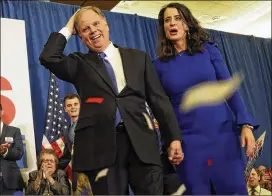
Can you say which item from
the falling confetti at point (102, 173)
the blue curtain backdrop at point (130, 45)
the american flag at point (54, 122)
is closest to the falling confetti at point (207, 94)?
the falling confetti at point (102, 173)

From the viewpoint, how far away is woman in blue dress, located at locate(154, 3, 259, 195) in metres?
1.62

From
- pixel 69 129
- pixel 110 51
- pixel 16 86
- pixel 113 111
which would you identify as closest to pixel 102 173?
pixel 113 111

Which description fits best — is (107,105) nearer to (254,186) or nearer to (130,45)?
(254,186)

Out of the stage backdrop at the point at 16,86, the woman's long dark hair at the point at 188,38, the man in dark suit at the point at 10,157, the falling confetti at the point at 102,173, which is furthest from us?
the stage backdrop at the point at 16,86

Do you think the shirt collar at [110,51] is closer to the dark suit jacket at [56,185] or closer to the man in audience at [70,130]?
the dark suit jacket at [56,185]

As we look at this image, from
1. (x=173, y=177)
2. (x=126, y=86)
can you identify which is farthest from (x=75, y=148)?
(x=173, y=177)

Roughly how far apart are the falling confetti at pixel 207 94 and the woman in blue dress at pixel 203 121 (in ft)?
0.06

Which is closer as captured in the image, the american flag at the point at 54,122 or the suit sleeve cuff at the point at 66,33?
the suit sleeve cuff at the point at 66,33

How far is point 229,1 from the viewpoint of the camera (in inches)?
263

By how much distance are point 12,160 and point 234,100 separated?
250 centimetres

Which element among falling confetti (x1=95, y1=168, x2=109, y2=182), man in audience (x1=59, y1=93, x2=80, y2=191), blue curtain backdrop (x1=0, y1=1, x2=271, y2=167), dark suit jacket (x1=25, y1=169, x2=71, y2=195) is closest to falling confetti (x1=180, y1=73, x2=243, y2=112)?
falling confetti (x1=95, y1=168, x2=109, y2=182)

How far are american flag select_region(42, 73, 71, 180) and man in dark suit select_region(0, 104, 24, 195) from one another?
2.64ft

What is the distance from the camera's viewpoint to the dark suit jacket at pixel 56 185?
11.8 ft

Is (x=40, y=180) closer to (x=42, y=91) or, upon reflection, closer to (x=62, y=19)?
(x=42, y=91)
